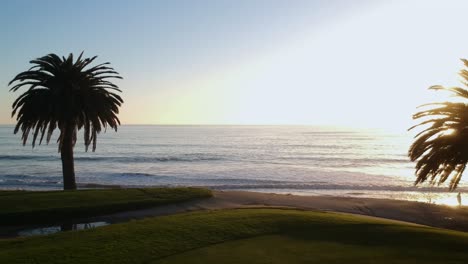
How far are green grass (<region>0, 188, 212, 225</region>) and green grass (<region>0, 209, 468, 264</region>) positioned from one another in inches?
223

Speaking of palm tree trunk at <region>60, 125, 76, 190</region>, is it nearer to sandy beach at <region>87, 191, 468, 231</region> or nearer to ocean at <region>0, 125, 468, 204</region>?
sandy beach at <region>87, 191, 468, 231</region>

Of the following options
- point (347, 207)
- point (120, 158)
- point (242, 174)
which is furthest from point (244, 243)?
point (120, 158)

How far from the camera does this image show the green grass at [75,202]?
62.4 feet

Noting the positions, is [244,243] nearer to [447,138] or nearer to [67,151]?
[447,138]

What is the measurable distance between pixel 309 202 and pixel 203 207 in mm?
8177

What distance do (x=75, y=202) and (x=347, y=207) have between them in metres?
16.2

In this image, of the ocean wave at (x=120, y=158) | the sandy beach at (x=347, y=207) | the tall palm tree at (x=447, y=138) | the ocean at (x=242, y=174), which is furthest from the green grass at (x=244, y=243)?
the ocean wave at (x=120, y=158)

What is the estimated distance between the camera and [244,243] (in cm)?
1291

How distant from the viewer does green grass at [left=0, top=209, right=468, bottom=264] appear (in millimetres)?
11125

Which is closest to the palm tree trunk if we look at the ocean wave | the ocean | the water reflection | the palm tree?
the palm tree

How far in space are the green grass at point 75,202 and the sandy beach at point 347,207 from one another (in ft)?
2.69

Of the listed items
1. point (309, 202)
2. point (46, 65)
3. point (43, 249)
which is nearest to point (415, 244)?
point (43, 249)

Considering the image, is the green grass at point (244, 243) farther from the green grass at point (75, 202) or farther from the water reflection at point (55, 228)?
the green grass at point (75, 202)

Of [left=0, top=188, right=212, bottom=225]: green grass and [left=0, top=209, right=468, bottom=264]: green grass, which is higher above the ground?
[left=0, top=209, right=468, bottom=264]: green grass
